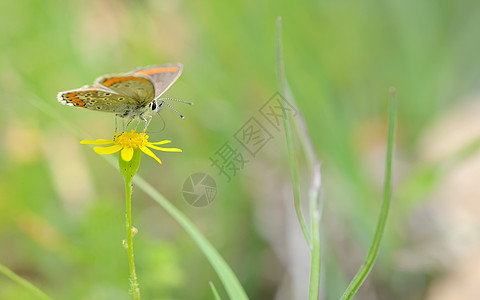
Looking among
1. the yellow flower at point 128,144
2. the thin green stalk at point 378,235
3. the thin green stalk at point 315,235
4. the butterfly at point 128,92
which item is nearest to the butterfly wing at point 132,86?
the butterfly at point 128,92

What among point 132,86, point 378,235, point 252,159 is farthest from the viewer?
point 252,159

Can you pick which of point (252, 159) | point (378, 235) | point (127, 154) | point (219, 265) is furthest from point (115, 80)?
point (252, 159)

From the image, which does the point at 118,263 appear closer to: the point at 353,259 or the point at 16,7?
the point at 353,259

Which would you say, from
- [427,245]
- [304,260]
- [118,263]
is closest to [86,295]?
[118,263]

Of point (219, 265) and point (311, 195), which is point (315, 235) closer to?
point (311, 195)

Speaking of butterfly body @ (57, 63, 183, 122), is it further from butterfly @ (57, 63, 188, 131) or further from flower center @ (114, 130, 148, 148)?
flower center @ (114, 130, 148, 148)
